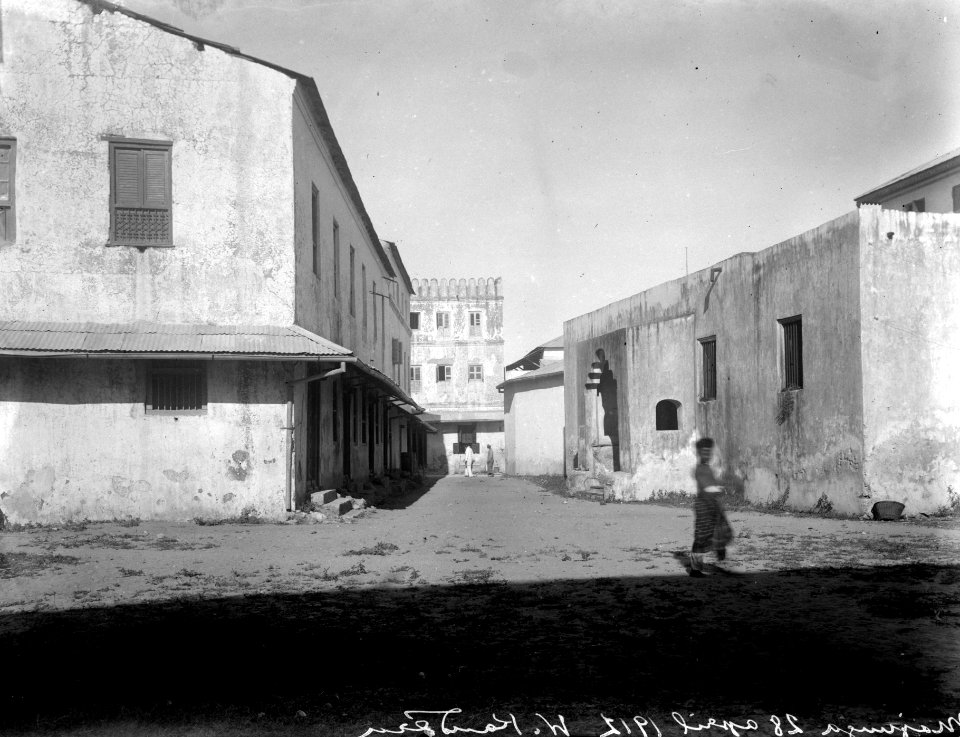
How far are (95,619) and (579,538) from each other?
24.1 feet

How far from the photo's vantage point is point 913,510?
1411cm

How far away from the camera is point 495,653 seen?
5602mm

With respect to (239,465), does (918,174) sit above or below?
above

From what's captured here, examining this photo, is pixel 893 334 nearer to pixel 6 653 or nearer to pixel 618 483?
pixel 618 483

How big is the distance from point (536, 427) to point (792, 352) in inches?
839

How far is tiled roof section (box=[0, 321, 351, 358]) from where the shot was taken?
12.6m

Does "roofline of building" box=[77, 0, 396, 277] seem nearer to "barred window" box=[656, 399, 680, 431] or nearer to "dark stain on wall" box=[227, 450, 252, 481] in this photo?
"dark stain on wall" box=[227, 450, 252, 481]

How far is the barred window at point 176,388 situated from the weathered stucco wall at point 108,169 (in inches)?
32.3

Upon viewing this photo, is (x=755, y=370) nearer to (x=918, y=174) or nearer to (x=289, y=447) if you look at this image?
(x=289, y=447)

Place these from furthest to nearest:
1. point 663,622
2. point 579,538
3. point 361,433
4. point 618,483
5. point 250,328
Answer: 1. point 361,433
2. point 618,483
3. point 250,328
4. point 579,538
5. point 663,622

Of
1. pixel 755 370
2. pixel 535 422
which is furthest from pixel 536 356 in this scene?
pixel 755 370

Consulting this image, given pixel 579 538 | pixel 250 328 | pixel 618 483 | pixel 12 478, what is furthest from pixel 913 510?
pixel 12 478

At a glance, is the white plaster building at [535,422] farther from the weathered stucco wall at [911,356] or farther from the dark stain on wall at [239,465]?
the dark stain on wall at [239,465]

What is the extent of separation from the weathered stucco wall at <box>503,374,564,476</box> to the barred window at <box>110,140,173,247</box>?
2309 centimetres
